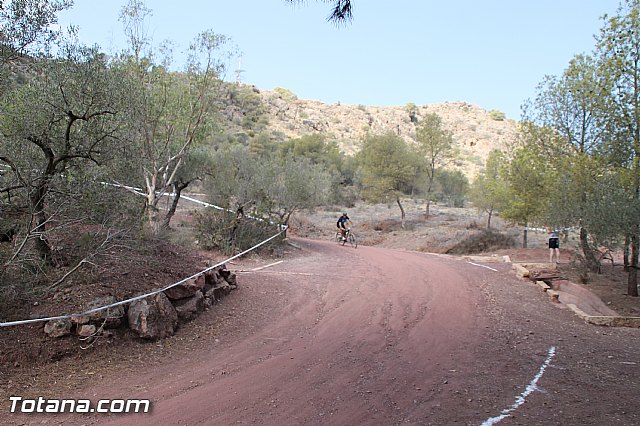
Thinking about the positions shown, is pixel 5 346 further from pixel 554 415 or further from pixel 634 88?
pixel 634 88

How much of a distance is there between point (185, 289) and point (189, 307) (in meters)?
0.34

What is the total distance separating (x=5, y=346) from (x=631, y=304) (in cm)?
1609

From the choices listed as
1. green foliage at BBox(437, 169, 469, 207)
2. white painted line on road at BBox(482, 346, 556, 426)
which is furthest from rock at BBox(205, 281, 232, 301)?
green foliage at BBox(437, 169, 469, 207)

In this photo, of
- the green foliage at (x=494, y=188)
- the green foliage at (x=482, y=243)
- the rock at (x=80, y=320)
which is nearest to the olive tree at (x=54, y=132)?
the rock at (x=80, y=320)

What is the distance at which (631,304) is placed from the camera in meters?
15.5

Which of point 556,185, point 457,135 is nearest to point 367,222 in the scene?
point 556,185

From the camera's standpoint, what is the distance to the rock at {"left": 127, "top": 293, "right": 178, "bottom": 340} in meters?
7.71

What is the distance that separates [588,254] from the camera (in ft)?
61.3

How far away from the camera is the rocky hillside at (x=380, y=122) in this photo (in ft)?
239

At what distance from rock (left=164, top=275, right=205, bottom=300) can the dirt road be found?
51cm

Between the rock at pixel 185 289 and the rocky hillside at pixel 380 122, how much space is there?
56.6 metres

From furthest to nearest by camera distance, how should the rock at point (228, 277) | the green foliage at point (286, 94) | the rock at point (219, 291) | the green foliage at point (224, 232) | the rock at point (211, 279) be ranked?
the green foliage at point (286, 94) → the green foliage at point (224, 232) → the rock at point (228, 277) → the rock at point (211, 279) → the rock at point (219, 291)

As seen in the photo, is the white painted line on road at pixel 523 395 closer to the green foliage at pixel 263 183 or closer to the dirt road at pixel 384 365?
the dirt road at pixel 384 365

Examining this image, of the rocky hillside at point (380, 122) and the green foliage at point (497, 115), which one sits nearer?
the rocky hillside at point (380, 122)
